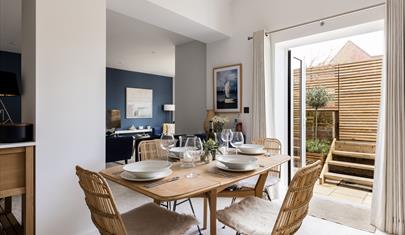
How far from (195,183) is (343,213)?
89.1 inches

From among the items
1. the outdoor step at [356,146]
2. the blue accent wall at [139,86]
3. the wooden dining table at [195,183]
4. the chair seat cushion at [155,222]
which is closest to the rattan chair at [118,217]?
the chair seat cushion at [155,222]

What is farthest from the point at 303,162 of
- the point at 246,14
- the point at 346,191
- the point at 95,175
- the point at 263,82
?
the point at 95,175

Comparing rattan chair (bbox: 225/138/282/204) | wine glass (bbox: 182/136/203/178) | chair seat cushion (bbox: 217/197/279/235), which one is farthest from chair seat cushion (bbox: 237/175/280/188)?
wine glass (bbox: 182/136/203/178)

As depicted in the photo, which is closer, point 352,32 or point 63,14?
point 63,14

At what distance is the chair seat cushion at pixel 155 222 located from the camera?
130cm

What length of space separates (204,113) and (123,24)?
204 cm

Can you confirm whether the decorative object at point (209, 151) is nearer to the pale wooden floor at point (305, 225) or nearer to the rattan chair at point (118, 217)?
the rattan chair at point (118, 217)

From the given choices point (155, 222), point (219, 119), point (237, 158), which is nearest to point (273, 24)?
point (219, 119)

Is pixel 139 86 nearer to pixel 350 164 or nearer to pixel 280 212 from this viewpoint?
pixel 350 164

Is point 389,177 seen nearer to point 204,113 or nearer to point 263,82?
point 263,82

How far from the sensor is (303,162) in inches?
135

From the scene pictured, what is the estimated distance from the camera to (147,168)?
135cm

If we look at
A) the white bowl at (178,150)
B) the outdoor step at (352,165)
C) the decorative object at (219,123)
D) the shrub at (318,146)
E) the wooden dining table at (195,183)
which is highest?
the decorative object at (219,123)

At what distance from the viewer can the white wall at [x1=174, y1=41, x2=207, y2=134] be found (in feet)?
14.3
